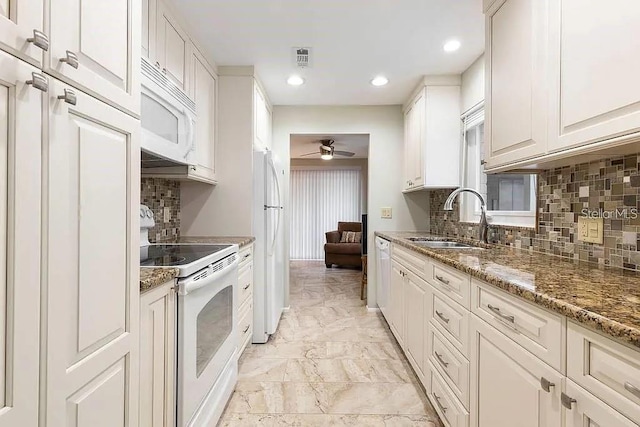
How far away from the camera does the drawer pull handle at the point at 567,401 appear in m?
0.81

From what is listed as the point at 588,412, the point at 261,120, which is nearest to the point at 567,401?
the point at 588,412

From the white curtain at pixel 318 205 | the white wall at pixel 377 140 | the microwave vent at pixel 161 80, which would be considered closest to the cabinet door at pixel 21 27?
the microwave vent at pixel 161 80

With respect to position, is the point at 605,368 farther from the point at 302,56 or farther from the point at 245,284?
the point at 302,56

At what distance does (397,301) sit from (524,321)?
1.80m

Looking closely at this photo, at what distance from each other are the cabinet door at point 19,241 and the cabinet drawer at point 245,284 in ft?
5.63

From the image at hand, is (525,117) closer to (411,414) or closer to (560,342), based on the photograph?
(560,342)

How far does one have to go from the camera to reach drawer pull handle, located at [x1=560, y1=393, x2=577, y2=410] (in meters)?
0.81

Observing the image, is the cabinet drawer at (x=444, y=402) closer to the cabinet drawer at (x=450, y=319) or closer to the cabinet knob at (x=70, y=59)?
the cabinet drawer at (x=450, y=319)

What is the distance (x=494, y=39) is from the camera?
5.64 feet

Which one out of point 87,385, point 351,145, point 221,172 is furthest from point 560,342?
point 351,145

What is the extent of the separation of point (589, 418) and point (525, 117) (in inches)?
45.3

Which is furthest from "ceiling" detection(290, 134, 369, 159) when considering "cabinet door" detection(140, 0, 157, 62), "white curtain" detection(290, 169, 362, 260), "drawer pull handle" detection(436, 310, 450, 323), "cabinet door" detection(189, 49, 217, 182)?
"drawer pull handle" detection(436, 310, 450, 323)

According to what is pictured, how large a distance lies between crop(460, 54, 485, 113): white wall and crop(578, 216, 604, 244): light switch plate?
1.45 meters

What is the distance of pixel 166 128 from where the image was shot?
182 centimetres
